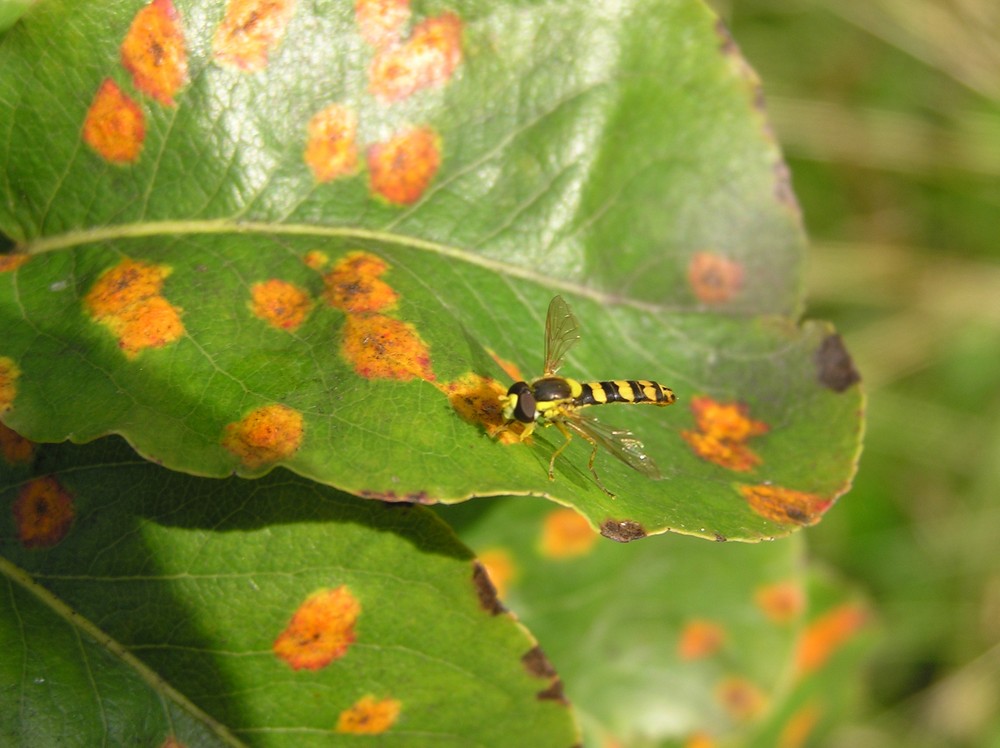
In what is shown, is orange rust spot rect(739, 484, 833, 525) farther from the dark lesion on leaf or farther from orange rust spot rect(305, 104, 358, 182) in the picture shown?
orange rust spot rect(305, 104, 358, 182)

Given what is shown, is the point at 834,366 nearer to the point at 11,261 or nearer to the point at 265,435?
the point at 265,435

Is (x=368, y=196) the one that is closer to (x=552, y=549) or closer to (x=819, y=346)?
(x=819, y=346)

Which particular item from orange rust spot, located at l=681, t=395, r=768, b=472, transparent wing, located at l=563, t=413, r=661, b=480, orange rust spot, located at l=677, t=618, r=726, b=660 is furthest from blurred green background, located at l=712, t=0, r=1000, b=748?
transparent wing, located at l=563, t=413, r=661, b=480

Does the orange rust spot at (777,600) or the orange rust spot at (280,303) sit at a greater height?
the orange rust spot at (280,303)

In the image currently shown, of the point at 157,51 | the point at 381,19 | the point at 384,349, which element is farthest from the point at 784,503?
the point at 157,51

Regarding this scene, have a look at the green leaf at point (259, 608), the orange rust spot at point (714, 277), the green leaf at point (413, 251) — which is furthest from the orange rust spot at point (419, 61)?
the green leaf at point (259, 608)

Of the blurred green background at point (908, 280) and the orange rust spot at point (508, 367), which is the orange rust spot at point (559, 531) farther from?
the blurred green background at point (908, 280)
